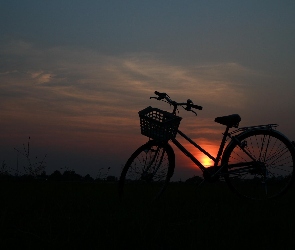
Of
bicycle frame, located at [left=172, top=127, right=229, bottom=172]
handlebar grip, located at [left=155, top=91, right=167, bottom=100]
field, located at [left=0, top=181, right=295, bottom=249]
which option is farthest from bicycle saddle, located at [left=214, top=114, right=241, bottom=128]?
field, located at [left=0, top=181, right=295, bottom=249]

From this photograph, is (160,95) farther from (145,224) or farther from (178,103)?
(145,224)

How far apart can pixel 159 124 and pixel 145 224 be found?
6.91 feet

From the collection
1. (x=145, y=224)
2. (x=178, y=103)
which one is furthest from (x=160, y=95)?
(x=145, y=224)

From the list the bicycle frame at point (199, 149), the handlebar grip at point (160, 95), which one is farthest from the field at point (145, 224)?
the handlebar grip at point (160, 95)

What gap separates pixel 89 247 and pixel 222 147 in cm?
397

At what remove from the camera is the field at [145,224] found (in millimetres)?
4039

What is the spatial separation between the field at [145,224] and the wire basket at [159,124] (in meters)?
1.07

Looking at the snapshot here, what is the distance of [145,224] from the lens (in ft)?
15.4

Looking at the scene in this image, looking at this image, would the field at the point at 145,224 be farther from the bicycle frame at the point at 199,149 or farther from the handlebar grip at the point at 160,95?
the handlebar grip at the point at 160,95

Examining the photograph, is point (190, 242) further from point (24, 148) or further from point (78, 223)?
point (24, 148)

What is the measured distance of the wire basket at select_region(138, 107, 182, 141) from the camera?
21.4 ft

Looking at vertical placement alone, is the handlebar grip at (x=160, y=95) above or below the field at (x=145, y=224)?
above

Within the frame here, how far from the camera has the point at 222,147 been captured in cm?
733

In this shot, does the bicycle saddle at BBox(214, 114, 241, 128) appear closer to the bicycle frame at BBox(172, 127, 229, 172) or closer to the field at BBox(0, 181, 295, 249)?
the bicycle frame at BBox(172, 127, 229, 172)
